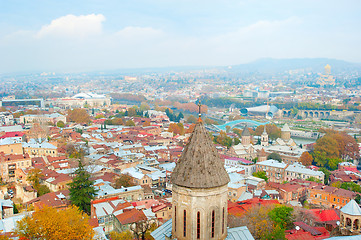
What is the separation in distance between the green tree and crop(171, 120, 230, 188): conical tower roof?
9.91 m

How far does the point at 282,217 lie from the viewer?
16406mm

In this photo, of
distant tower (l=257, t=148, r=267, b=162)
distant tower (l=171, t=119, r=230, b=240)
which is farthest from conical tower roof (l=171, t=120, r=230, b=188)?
distant tower (l=257, t=148, r=267, b=162)

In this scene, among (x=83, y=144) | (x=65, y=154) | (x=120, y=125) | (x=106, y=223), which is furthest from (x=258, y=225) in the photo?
(x=120, y=125)

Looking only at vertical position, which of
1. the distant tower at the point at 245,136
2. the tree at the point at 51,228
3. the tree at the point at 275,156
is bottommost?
the tree at the point at 275,156

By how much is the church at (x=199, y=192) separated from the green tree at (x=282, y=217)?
9408mm

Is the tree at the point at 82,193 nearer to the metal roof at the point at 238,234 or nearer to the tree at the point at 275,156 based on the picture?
the metal roof at the point at 238,234

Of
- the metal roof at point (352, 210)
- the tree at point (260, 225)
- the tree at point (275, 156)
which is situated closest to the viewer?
the metal roof at point (352, 210)

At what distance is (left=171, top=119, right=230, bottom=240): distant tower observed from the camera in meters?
7.46

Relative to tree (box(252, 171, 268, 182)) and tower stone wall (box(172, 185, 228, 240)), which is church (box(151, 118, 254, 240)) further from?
tree (box(252, 171, 268, 182))

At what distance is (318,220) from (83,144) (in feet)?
80.9

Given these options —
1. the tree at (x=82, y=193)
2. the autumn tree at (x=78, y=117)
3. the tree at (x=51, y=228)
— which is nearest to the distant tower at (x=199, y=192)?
the tree at (x=51, y=228)

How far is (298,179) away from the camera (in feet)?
92.4

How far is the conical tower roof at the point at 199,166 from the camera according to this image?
7441 millimetres

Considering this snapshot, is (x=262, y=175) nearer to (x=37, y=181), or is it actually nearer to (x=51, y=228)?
(x=37, y=181)
